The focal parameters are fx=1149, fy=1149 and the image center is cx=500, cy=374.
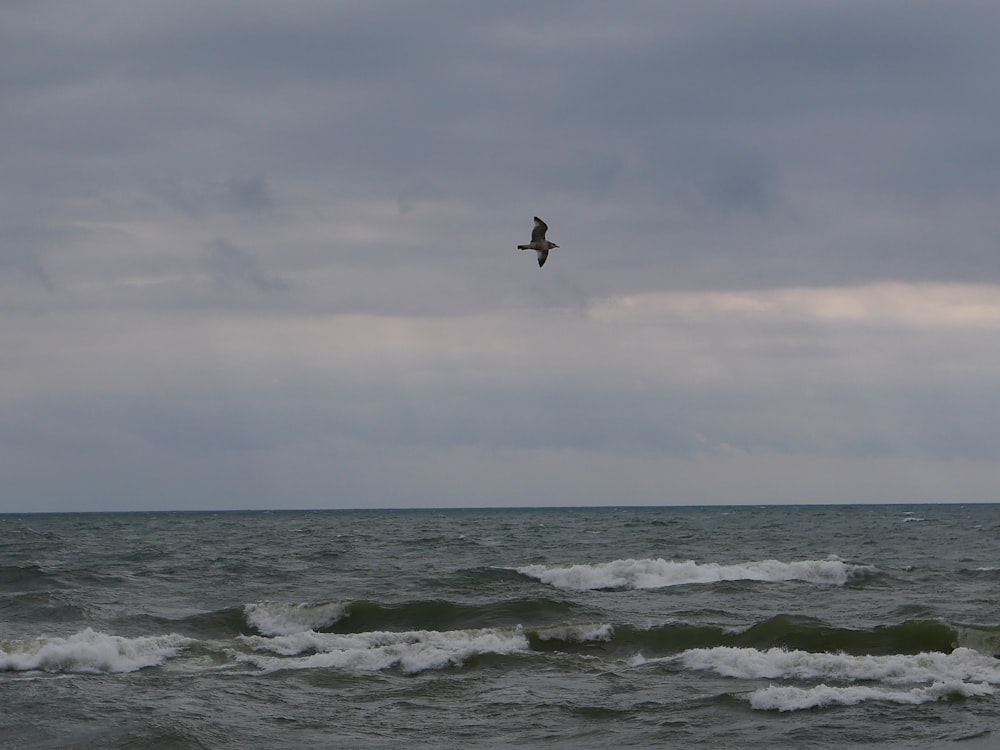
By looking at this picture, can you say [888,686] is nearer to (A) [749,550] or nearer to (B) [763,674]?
(B) [763,674]

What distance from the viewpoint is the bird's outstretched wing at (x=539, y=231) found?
1698cm

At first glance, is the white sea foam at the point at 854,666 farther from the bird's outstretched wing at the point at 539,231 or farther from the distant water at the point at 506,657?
the bird's outstretched wing at the point at 539,231

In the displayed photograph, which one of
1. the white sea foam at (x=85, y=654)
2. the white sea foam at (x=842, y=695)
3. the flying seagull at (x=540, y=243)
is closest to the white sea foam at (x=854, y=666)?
the white sea foam at (x=842, y=695)

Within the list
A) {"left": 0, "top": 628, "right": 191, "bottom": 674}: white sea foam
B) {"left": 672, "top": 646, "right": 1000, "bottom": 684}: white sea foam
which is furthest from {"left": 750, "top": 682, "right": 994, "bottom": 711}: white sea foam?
{"left": 0, "top": 628, "right": 191, "bottom": 674}: white sea foam

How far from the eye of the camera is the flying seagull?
656 inches

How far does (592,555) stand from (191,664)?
26.0 metres

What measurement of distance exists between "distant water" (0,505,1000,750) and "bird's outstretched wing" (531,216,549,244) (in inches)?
264

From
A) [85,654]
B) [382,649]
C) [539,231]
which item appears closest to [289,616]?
[382,649]

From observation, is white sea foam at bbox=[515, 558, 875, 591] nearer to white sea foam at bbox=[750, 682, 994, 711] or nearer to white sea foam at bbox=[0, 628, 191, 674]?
white sea foam at bbox=[0, 628, 191, 674]

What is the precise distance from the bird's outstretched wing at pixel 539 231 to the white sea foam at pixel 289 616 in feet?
36.1

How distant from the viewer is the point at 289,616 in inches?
976

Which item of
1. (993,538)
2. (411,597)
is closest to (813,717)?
(411,597)

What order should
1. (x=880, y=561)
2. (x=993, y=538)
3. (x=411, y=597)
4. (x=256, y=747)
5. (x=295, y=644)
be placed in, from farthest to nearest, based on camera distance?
(x=993, y=538), (x=880, y=561), (x=411, y=597), (x=295, y=644), (x=256, y=747)

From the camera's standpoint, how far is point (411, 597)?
28.0 metres
